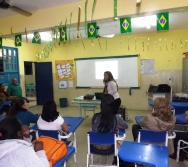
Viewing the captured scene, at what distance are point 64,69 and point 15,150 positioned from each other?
5.98 metres

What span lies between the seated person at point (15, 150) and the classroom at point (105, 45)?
2.41 m

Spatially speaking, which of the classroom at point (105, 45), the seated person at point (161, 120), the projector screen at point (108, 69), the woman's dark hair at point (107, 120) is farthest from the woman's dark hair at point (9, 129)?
the projector screen at point (108, 69)

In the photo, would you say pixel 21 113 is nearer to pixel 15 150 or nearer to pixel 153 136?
pixel 15 150

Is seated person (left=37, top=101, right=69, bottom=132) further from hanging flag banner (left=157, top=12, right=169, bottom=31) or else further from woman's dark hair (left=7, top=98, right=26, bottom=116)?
hanging flag banner (left=157, top=12, right=169, bottom=31)

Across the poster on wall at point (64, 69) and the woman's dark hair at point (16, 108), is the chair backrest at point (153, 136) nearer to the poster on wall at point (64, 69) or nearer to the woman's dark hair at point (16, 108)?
the woman's dark hair at point (16, 108)

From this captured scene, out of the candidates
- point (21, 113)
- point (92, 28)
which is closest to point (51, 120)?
point (21, 113)

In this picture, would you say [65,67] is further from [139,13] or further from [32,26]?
[139,13]

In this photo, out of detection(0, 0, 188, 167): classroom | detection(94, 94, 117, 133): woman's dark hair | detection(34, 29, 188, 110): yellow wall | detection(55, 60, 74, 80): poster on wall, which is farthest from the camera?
detection(55, 60, 74, 80): poster on wall

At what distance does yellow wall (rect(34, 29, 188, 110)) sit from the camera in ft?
17.9

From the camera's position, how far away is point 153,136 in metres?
2.05

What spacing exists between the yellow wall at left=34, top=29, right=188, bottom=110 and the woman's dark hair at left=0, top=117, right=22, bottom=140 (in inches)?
204

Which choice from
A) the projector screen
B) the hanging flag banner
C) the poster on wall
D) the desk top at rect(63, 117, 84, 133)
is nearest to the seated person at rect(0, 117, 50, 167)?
the desk top at rect(63, 117, 84, 133)

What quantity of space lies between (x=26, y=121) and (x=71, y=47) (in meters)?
4.66

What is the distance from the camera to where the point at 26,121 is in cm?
252
